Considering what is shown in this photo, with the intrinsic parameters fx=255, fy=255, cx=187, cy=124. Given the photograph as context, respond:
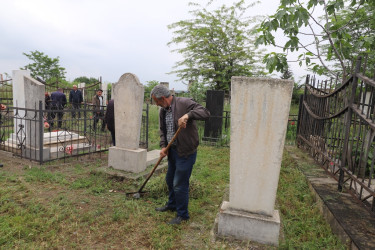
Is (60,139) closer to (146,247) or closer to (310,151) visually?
(146,247)

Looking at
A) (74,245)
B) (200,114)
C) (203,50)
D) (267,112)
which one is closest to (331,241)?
(267,112)

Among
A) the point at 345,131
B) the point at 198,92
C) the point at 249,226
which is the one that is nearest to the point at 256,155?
the point at 249,226

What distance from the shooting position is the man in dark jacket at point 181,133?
10.0 feet

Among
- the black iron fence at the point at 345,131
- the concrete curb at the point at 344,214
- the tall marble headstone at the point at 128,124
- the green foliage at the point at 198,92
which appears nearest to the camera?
the concrete curb at the point at 344,214

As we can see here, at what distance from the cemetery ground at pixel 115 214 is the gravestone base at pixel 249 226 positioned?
9 cm

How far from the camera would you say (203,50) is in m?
16.3

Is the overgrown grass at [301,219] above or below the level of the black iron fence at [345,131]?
below

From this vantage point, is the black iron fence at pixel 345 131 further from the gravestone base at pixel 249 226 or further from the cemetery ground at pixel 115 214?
the gravestone base at pixel 249 226

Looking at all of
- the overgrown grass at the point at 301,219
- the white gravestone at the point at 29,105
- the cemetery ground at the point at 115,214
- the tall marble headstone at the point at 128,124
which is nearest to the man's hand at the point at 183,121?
the cemetery ground at the point at 115,214

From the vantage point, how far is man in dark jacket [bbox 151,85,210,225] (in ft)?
10.0

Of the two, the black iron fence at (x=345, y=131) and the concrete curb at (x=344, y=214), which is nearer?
the concrete curb at (x=344, y=214)

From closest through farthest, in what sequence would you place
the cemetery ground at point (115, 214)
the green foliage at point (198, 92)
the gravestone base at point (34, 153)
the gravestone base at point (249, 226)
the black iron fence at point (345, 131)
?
1. the gravestone base at point (249, 226)
2. the cemetery ground at point (115, 214)
3. the black iron fence at point (345, 131)
4. the gravestone base at point (34, 153)
5. the green foliage at point (198, 92)

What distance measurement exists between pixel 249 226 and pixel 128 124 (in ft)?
10.2

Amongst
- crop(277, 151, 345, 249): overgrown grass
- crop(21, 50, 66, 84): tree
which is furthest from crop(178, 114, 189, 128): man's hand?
crop(21, 50, 66, 84): tree
